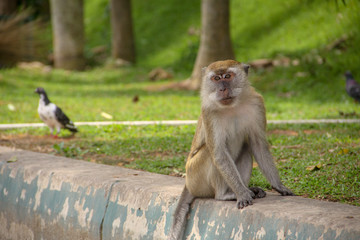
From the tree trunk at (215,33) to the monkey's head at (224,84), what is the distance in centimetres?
914

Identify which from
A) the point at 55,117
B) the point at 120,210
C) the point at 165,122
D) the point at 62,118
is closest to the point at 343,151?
the point at 120,210

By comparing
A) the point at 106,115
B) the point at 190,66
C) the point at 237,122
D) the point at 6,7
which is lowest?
the point at 106,115

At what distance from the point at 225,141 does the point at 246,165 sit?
30cm

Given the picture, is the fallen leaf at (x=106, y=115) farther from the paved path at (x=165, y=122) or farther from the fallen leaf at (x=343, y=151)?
the fallen leaf at (x=343, y=151)

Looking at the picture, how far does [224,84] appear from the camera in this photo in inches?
154

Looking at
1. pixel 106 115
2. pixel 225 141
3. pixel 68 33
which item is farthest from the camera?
pixel 68 33

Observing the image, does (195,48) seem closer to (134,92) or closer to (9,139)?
(134,92)

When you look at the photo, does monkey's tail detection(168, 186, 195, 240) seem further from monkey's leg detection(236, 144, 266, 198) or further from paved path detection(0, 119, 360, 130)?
paved path detection(0, 119, 360, 130)

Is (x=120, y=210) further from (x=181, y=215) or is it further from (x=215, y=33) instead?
(x=215, y=33)

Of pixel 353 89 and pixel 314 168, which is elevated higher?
pixel 353 89

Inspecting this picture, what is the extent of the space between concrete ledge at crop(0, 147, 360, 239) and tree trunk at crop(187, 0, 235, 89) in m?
7.99

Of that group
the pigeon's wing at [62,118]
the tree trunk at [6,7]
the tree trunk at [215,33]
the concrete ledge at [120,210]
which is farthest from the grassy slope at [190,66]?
the concrete ledge at [120,210]

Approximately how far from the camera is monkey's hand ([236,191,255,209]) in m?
3.50

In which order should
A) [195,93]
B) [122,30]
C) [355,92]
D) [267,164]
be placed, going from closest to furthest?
[267,164] < [355,92] < [195,93] < [122,30]
